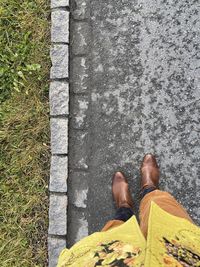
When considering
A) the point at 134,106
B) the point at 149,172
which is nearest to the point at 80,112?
the point at 134,106

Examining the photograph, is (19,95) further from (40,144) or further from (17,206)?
(17,206)

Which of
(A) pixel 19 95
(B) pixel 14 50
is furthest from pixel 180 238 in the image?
(B) pixel 14 50

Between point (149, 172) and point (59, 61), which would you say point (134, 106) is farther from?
point (59, 61)

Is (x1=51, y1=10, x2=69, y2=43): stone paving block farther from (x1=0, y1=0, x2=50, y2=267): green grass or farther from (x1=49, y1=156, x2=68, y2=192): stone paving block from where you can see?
(x1=49, y1=156, x2=68, y2=192): stone paving block

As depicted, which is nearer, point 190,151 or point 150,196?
point 150,196

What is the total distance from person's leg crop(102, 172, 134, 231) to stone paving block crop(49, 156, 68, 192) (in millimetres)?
345

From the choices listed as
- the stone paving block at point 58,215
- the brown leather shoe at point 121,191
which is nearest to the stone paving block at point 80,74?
the brown leather shoe at point 121,191

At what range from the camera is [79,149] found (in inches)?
127

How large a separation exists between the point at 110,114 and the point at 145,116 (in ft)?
0.81

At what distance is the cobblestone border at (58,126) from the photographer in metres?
3.10

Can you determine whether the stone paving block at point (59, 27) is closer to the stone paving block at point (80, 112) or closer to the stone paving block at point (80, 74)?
the stone paving block at point (80, 74)

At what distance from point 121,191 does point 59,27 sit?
1.25 m

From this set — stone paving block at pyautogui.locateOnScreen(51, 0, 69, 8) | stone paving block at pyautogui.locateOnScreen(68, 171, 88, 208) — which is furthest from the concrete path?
stone paving block at pyautogui.locateOnScreen(51, 0, 69, 8)

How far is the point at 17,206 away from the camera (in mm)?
3178
